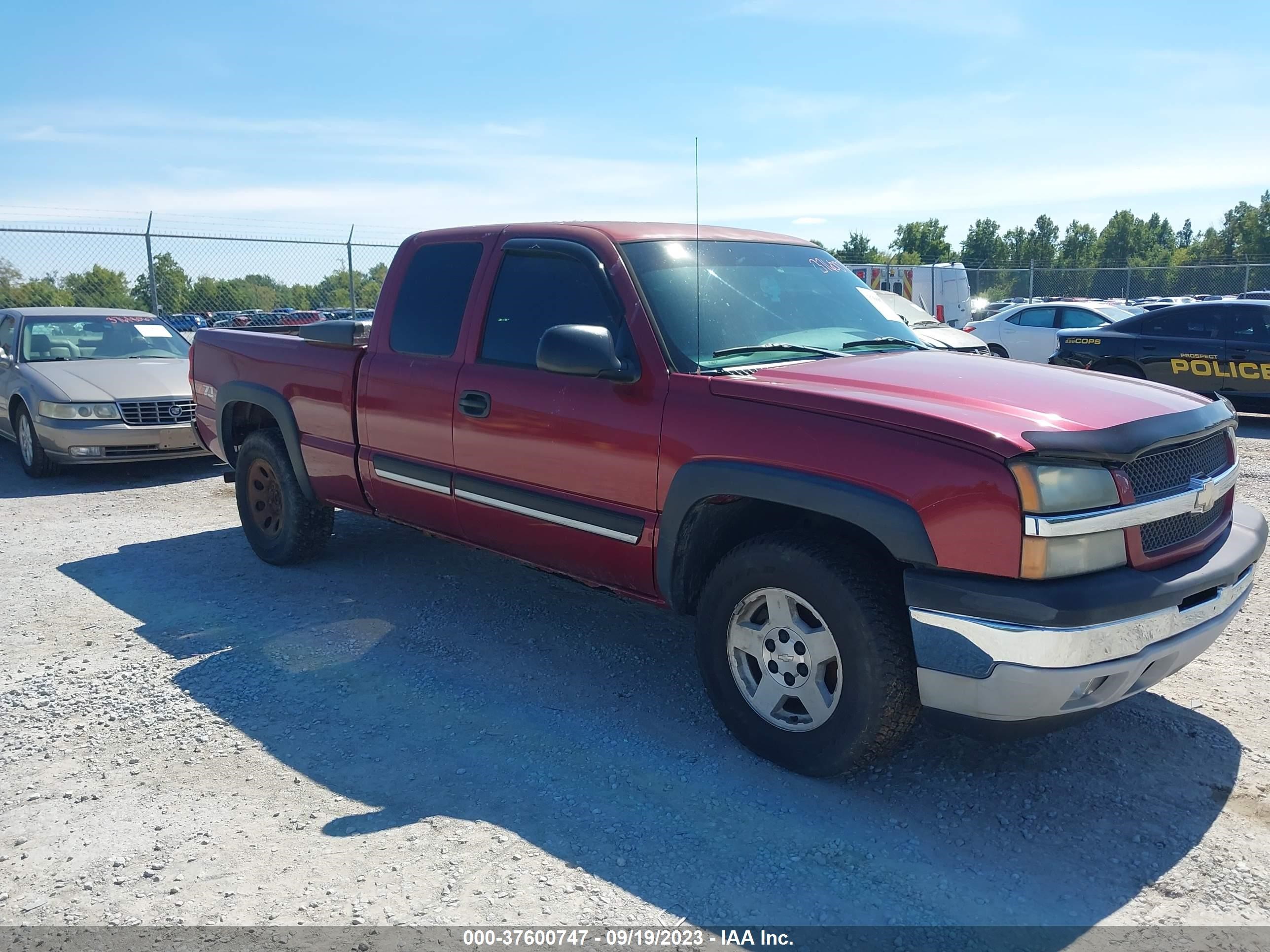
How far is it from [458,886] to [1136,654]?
2.15 metres

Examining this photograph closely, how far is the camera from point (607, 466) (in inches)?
154

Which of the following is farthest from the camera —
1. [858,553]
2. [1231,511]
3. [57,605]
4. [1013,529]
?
[57,605]

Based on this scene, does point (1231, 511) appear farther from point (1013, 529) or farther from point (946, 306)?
point (946, 306)

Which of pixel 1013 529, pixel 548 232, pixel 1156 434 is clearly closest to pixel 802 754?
pixel 1013 529

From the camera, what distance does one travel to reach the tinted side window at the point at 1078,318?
1644 centimetres

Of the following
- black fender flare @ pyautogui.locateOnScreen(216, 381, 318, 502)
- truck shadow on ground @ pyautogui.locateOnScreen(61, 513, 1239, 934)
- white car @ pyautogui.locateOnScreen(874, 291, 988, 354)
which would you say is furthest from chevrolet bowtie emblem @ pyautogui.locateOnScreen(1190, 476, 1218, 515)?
black fender flare @ pyautogui.locateOnScreen(216, 381, 318, 502)

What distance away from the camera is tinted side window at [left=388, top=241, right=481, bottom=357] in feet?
15.6

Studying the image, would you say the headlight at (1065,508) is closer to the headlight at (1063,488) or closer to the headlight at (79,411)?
the headlight at (1063,488)

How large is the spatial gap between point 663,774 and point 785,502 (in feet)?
3.54

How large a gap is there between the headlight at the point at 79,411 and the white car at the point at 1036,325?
1294 centimetres

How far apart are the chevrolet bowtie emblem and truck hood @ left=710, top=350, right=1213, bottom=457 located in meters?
0.25

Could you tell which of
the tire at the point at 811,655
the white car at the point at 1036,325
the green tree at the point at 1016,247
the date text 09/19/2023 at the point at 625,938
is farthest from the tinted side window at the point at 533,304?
the green tree at the point at 1016,247

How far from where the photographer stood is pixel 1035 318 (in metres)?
17.0

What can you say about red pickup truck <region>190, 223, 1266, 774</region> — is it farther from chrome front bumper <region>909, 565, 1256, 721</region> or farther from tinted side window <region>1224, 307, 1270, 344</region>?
tinted side window <region>1224, 307, 1270, 344</region>
